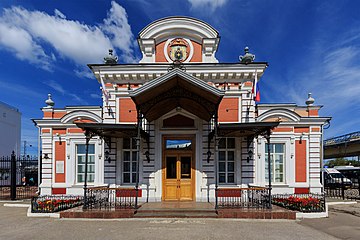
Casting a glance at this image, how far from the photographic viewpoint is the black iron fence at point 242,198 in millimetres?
11297

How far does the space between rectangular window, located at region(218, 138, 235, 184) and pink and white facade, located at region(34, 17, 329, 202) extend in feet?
0.16

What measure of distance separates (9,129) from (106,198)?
3201cm

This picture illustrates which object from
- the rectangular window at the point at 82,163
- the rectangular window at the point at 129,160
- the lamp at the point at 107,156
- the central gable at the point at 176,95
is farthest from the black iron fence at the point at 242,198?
the rectangular window at the point at 82,163

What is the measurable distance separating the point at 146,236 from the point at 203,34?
10.6 m

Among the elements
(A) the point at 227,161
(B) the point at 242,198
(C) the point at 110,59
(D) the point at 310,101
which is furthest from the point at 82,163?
(D) the point at 310,101

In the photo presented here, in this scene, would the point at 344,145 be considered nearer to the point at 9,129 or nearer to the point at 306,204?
the point at 306,204

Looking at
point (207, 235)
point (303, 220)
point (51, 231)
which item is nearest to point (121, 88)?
point (51, 231)

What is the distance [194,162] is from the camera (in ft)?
44.4

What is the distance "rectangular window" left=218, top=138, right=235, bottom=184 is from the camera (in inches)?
538

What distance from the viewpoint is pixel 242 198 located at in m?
12.0

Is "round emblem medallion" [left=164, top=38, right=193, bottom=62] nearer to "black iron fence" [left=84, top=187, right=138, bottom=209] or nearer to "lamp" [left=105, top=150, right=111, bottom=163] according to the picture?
"lamp" [left=105, top=150, right=111, bottom=163]

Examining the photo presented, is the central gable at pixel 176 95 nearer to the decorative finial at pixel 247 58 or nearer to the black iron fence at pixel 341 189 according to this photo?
the decorative finial at pixel 247 58

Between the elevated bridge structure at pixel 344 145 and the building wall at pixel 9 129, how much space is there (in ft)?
141

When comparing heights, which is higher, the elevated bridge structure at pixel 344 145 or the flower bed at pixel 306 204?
the elevated bridge structure at pixel 344 145
